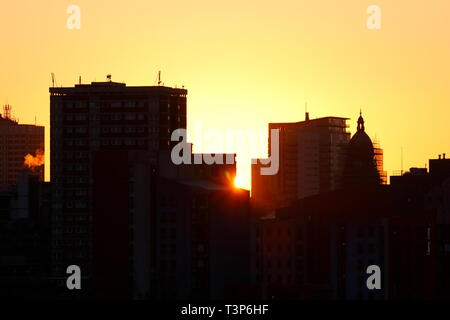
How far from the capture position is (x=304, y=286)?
19788 centimetres
